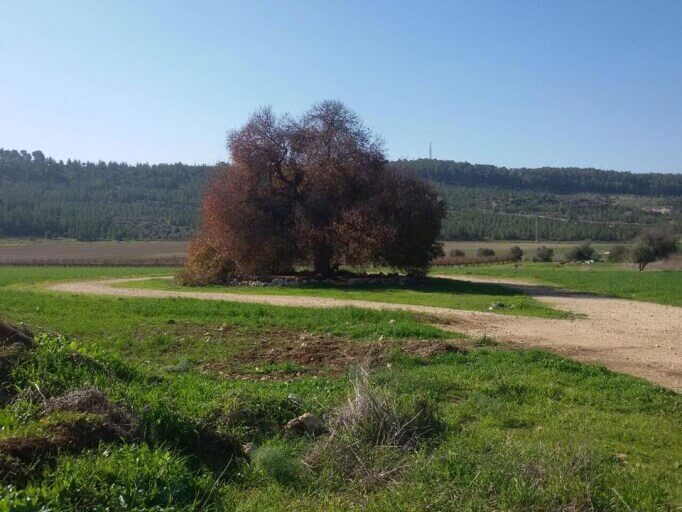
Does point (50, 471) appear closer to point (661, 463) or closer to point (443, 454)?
point (443, 454)

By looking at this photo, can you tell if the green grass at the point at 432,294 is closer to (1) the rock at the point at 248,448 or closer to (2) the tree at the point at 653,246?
(1) the rock at the point at 248,448

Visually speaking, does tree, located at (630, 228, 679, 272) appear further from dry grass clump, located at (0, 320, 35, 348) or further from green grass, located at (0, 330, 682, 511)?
dry grass clump, located at (0, 320, 35, 348)

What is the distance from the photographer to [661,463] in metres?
6.36

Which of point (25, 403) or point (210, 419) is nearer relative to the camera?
point (25, 403)

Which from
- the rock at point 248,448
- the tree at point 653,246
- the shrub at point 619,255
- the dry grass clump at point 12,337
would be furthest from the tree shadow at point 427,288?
the shrub at point 619,255

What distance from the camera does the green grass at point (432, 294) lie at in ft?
69.3

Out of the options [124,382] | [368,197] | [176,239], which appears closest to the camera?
[124,382]

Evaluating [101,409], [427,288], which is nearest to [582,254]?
[427,288]

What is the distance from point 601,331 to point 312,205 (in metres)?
19.6

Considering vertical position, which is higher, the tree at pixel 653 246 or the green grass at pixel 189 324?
the green grass at pixel 189 324

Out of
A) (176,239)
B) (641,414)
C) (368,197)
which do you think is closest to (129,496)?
(641,414)

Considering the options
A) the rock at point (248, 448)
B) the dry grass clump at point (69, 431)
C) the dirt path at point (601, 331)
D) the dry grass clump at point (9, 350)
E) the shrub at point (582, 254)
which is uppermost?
the dry grass clump at point (9, 350)

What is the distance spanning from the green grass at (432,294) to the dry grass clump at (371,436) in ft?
43.3

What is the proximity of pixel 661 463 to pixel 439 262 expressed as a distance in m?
60.7
